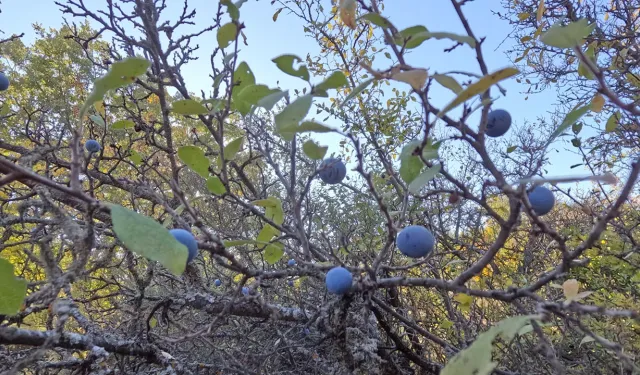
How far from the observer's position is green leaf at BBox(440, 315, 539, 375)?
0.50 m

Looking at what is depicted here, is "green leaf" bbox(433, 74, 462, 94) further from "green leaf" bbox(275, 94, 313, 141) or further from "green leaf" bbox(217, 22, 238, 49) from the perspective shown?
"green leaf" bbox(217, 22, 238, 49)

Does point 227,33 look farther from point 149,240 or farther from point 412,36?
point 149,240

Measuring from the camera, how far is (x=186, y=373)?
66.6 inches

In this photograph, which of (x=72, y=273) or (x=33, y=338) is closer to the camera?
(x=72, y=273)

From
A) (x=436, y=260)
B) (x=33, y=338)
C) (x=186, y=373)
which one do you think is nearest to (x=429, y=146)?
(x=33, y=338)

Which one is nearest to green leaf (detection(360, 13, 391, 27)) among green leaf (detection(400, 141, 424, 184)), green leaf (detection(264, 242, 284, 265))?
green leaf (detection(400, 141, 424, 184))

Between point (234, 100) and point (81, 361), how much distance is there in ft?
3.20

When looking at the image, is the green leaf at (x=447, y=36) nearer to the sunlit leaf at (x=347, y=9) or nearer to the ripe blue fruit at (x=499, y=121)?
the sunlit leaf at (x=347, y=9)

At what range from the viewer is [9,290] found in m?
0.61

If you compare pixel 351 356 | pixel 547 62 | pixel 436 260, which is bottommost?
pixel 351 356

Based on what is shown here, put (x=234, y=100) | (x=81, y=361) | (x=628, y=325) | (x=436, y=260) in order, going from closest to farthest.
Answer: (x=234, y=100) → (x=81, y=361) → (x=628, y=325) → (x=436, y=260)

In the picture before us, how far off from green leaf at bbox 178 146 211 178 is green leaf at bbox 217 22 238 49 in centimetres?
25

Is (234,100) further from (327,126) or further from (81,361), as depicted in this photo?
(81,361)

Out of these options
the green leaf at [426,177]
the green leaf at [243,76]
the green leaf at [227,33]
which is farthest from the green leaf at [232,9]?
the green leaf at [426,177]
